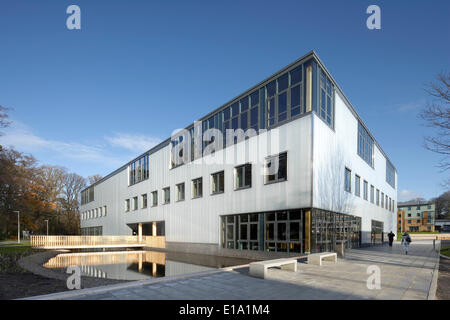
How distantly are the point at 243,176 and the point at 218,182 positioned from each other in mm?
3107

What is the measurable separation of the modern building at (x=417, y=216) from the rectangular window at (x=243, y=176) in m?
93.9

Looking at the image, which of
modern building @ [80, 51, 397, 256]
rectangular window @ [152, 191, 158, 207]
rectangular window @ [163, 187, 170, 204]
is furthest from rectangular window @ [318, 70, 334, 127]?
A: rectangular window @ [152, 191, 158, 207]

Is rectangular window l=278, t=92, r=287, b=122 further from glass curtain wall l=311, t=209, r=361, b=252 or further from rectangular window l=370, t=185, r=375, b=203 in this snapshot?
rectangular window l=370, t=185, r=375, b=203

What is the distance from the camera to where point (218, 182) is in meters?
24.5

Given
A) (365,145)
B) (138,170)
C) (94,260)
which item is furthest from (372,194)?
(138,170)

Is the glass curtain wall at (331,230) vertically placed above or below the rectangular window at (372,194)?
below

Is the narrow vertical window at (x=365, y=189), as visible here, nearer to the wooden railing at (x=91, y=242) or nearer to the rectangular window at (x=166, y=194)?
the rectangular window at (x=166, y=194)

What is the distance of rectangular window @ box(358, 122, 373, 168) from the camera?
1084 inches

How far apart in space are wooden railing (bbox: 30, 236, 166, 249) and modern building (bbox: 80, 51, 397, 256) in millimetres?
1779

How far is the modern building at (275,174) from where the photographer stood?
59.7 feet

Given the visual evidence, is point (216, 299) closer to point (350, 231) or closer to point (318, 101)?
point (318, 101)

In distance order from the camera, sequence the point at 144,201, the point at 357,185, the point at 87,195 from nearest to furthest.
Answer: the point at 357,185, the point at 144,201, the point at 87,195

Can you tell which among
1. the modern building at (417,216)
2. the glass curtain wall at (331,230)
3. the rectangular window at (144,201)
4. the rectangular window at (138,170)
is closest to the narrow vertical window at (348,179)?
the glass curtain wall at (331,230)

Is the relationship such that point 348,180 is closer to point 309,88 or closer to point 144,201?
point 309,88
